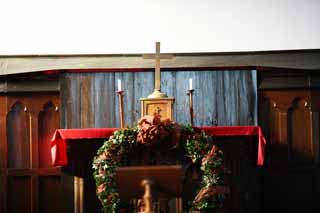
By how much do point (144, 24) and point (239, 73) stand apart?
1.28 m

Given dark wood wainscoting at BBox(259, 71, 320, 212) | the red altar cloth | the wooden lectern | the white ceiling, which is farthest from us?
the white ceiling

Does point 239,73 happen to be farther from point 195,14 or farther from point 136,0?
point 136,0

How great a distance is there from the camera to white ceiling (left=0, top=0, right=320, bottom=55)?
24.2 feet

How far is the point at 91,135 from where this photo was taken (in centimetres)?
599

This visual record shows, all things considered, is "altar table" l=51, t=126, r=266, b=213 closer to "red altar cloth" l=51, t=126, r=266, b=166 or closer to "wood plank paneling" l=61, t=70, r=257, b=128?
"red altar cloth" l=51, t=126, r=266, b=166

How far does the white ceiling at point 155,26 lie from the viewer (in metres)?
7.39

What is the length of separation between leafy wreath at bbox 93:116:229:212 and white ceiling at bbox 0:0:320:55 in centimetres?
171

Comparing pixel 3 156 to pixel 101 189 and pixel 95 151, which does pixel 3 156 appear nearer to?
pixel 95 151

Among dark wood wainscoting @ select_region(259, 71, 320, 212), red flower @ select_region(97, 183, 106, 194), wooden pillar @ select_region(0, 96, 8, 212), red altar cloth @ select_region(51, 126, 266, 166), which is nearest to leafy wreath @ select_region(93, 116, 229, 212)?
red flower @ select_region(97, 183, 106, 194)

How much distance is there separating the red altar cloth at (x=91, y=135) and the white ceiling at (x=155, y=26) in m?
1.58

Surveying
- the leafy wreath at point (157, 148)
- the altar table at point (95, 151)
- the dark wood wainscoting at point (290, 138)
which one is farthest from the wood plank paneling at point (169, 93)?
the leafy wreath at point (157, 148)

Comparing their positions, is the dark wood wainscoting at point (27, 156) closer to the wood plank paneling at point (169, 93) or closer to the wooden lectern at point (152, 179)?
the wood plank paneling at point (169, 93)

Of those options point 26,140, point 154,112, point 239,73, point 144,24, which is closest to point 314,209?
point 239,73

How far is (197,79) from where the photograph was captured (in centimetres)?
721
